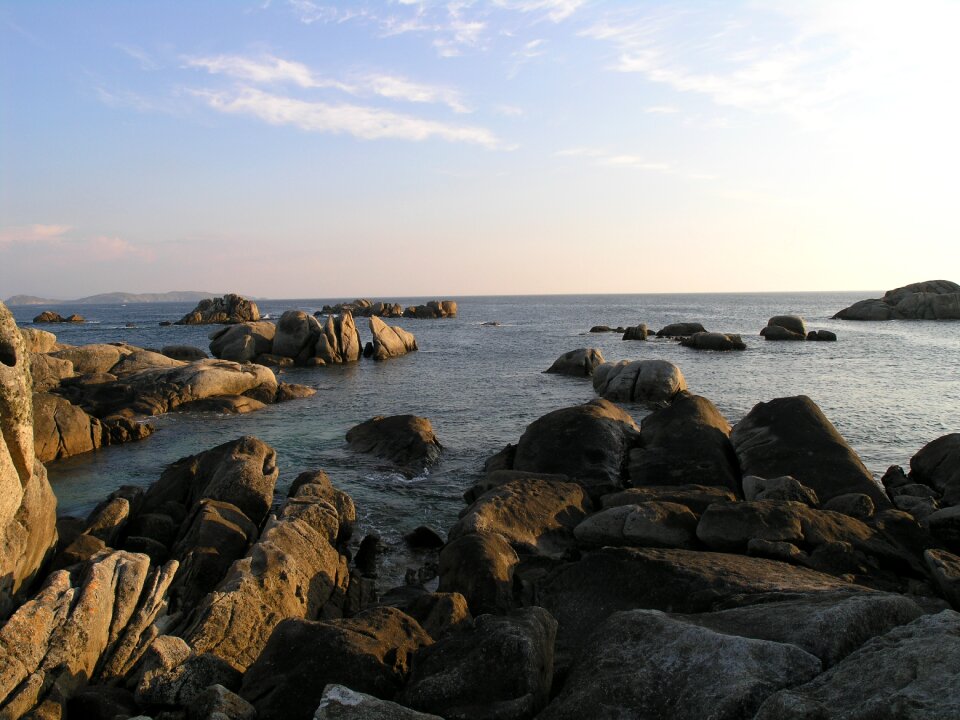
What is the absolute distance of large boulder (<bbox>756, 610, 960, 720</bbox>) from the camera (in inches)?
157

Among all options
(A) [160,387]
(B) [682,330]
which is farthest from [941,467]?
(B) [682,330]

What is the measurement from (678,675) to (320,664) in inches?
131

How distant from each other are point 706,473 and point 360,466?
368 inches

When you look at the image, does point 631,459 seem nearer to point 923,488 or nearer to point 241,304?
point 923,488

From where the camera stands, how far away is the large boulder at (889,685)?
13.1ft

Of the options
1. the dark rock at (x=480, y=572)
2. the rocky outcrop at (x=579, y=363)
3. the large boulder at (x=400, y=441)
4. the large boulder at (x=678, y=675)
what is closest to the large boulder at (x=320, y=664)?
the large boulder at (x=678, y=675)

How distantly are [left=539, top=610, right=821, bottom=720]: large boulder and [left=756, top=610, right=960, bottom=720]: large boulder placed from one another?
0.28m

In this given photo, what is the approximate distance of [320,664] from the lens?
20.1 ft

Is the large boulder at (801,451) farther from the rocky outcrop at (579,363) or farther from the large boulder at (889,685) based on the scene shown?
the rocky outcrop at (579,363)

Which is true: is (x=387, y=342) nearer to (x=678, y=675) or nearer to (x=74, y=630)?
(x=74, y=630)

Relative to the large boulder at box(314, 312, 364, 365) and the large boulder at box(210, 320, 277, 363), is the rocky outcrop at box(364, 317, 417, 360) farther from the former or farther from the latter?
the large boulder at box(210, 320, 277, 363)

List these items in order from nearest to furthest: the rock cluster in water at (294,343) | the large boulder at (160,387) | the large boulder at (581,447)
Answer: the large boulder at (581,447)
the large boulder at (160,387)
the rock cluster in water at (294,343)

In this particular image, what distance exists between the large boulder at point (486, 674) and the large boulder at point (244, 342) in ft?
133

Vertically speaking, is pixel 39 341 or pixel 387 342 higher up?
pixel 39 341
